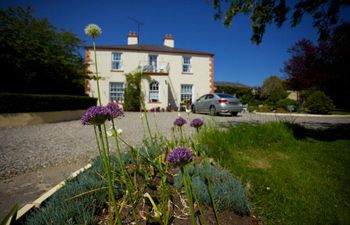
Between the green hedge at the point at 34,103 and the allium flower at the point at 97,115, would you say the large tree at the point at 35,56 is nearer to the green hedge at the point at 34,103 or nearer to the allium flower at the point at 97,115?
the green hedge at the point at 34,103

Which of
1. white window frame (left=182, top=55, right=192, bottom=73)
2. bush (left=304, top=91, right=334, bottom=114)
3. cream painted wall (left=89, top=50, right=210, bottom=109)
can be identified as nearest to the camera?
bush (left=304, top=91, right=334, bottom=114)

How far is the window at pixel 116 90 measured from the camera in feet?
60.4

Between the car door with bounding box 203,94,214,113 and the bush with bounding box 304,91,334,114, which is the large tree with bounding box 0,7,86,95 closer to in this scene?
the car door with bounding box 203,94,214,113

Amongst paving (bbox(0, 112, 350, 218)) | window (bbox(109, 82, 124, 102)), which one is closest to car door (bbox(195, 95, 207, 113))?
paving (bbox(0, 112, 350, 218))

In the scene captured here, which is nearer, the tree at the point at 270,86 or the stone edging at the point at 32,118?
the stone edging at the point at 32,118

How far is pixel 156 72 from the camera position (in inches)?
707

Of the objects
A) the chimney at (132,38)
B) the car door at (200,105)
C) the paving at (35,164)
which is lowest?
the paving at (35,164)

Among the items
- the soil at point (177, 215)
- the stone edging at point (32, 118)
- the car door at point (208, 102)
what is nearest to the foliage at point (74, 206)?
the soil at point (177, 215)

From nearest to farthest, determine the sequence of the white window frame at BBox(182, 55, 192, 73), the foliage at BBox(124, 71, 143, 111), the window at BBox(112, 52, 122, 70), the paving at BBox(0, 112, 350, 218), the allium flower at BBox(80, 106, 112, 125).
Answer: the allium flower at BBox(80, 106, 112, 125)
the paving at BBox(0, 112, 350, 218)
the foliage at BBox(124, 71, 143, 111)
the window at BBox(112, 52, 122, 70)
the white window frame at BBox(182, 55, 192, 73)

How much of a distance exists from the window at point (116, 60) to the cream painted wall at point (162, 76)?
0.31 m

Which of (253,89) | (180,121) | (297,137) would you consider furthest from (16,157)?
(253,89)

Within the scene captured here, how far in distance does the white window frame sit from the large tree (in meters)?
10.9

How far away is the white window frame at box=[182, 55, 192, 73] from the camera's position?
1997 cm

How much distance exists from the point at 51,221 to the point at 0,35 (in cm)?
1136
